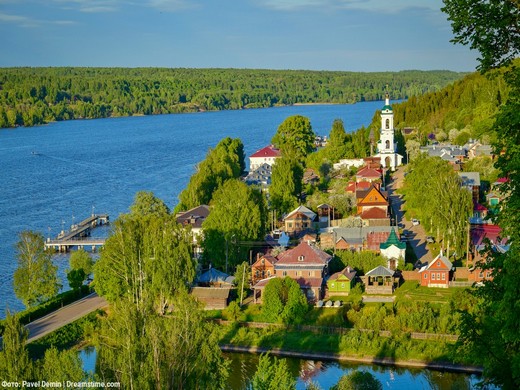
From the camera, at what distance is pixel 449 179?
31.4 meters

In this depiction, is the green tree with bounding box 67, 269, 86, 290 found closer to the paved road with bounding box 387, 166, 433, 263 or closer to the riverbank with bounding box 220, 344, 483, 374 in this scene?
the riverbank with bounding box 220, 344, 483, 374

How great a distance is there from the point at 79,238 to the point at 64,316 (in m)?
15.2

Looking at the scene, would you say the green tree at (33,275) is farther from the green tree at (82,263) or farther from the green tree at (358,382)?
the green tree at (358,382)

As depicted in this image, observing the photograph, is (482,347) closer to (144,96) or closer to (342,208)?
(342,208)

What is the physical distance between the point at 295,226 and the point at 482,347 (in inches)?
1065

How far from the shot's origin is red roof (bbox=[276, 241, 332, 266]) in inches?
1055

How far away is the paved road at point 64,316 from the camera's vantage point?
23562 millimetres

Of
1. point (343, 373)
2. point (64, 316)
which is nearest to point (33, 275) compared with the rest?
point (64, 316)

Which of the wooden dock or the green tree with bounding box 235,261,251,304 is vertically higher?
the green tree with bounding box 235,261,251,304

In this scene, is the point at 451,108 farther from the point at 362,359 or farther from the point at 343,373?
the point at 343,373

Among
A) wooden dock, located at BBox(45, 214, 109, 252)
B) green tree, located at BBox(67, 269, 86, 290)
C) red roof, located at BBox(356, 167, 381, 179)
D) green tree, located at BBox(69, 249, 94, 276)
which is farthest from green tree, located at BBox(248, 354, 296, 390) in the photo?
red roof, located at BBox(356, 167, 381, 179)

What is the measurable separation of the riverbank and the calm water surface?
10005mm

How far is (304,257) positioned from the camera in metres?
27.0

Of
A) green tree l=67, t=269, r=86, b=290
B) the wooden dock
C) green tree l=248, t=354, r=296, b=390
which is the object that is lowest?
the wooden dock
